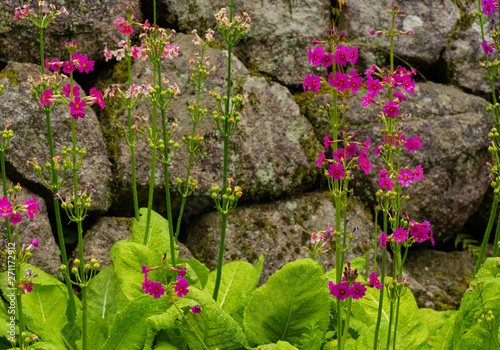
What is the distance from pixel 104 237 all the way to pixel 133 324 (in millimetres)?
1106

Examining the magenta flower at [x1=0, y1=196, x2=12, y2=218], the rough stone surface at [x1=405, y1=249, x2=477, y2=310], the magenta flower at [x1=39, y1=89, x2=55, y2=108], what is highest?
the magenta flower at [x1=39, y1=89, x2=55, y2=108]

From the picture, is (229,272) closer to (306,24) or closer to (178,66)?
(178,66)

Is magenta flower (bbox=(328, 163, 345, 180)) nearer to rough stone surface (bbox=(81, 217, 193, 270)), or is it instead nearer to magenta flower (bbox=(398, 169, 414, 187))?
magenta flower (bbox=(398, 169, 414, 187))

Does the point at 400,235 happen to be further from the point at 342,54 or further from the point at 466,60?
the point at 466,60

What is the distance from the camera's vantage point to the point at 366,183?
423 cm

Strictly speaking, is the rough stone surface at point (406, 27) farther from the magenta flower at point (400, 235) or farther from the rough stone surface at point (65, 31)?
the magenta flower at point (400, 235)

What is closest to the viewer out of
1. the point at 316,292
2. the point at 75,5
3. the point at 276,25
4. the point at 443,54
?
the point at 316,292

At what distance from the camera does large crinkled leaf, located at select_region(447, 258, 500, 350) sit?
101 inches

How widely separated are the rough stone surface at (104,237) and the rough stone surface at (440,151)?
1.76m

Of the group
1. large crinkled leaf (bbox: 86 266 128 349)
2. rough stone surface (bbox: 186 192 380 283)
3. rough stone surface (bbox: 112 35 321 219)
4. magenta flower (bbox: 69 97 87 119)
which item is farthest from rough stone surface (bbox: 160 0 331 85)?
magenta flower (bbox: 69 97 87 119)

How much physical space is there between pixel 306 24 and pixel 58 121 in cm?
225

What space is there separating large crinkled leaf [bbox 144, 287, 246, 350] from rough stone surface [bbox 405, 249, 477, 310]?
205 cm

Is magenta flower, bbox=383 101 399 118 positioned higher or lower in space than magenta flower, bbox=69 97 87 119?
higher

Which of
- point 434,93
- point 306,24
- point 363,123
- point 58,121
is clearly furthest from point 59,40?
point 434,93
